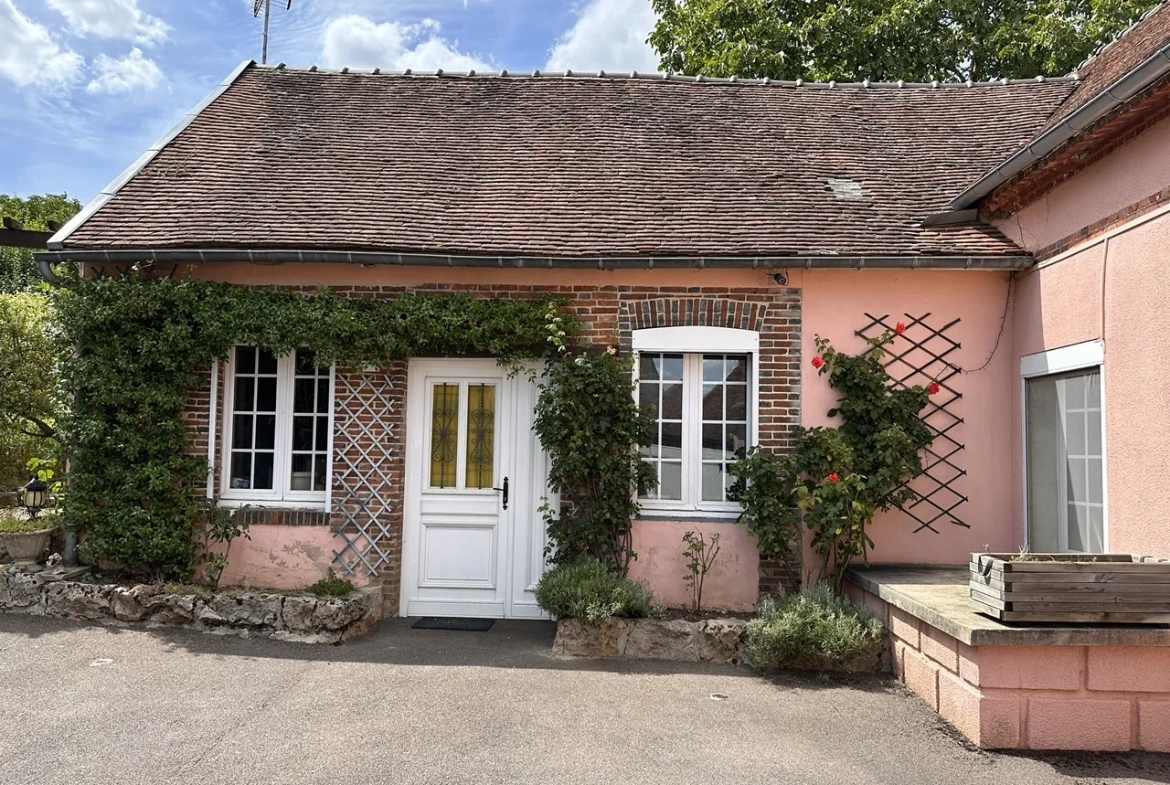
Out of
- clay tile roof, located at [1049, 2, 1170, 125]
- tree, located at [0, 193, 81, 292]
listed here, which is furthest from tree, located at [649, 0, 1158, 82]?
tree, located at [0, 193, 81, 292]

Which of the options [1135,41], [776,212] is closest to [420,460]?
[776,212]

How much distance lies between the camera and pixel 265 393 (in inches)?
280

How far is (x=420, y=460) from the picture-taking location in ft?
22.9

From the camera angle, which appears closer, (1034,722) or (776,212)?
(1034,722)

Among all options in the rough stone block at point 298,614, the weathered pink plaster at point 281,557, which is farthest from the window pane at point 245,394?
the rough stone block at point 298,614

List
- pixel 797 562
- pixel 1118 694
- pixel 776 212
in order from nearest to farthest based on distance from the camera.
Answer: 1. pixel 1118 694
2. pixel 797 562
3. pixel 776 212

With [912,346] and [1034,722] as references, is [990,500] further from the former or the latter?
[1034,722]

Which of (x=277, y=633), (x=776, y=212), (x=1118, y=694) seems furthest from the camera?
(x=776, y=212)

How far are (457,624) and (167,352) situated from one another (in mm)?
3525

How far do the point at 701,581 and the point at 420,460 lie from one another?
2.78 metres

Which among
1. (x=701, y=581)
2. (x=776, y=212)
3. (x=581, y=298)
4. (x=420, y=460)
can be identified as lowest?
(x=701, y=581)

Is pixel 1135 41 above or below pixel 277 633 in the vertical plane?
above

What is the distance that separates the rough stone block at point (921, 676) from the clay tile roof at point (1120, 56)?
451 centimetres

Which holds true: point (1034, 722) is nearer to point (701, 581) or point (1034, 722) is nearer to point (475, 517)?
point (701, 581)
